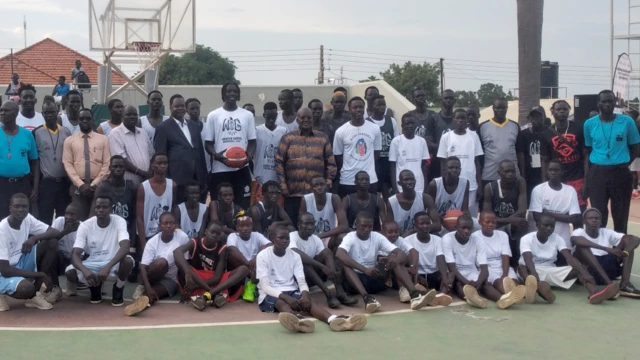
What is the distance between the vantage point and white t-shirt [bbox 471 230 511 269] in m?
8.51

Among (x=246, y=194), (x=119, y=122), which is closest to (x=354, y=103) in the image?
(x=246, y=194)

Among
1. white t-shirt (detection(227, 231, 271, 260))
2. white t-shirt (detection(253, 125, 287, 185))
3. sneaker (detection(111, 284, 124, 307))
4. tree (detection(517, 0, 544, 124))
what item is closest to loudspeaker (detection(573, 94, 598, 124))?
tree (detection(517, 0, 544, 124))

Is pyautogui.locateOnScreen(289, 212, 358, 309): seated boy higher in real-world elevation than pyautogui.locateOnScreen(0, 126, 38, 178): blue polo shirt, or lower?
lower

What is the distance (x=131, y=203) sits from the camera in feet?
28.8

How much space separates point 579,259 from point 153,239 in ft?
15.5

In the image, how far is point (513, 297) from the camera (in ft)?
25.2

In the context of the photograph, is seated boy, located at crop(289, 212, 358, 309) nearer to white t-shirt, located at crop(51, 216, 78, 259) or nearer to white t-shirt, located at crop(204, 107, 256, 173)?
white t-shirt, located at crop(204, 107, 256, 173)

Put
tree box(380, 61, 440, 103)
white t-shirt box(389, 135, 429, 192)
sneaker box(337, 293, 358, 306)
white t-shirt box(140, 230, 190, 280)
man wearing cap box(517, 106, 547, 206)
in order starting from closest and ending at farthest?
sneaker box(337, 293, 358, 306)
white t-shirt box(140, 230, 190, 280)
white t-shirt box(389, 135, 429, 192)
man wearing cap box(517, 106, 547, 206)
tree box(380, 61, 440, 103)

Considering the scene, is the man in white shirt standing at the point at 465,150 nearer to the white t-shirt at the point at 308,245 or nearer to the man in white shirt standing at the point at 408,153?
the man in white shirt standing at the point at 408,153

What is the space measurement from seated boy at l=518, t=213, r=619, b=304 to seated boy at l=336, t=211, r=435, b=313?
1381 millimetres

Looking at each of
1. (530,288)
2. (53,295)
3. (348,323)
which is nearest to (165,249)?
(53,295)

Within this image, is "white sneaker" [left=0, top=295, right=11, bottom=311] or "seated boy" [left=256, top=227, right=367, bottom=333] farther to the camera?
"white sneaker" [left=0, top=295, right=11, bottom=311]

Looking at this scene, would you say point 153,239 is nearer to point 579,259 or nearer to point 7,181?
point 7,181

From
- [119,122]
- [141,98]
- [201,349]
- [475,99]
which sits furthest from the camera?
[475,99]
